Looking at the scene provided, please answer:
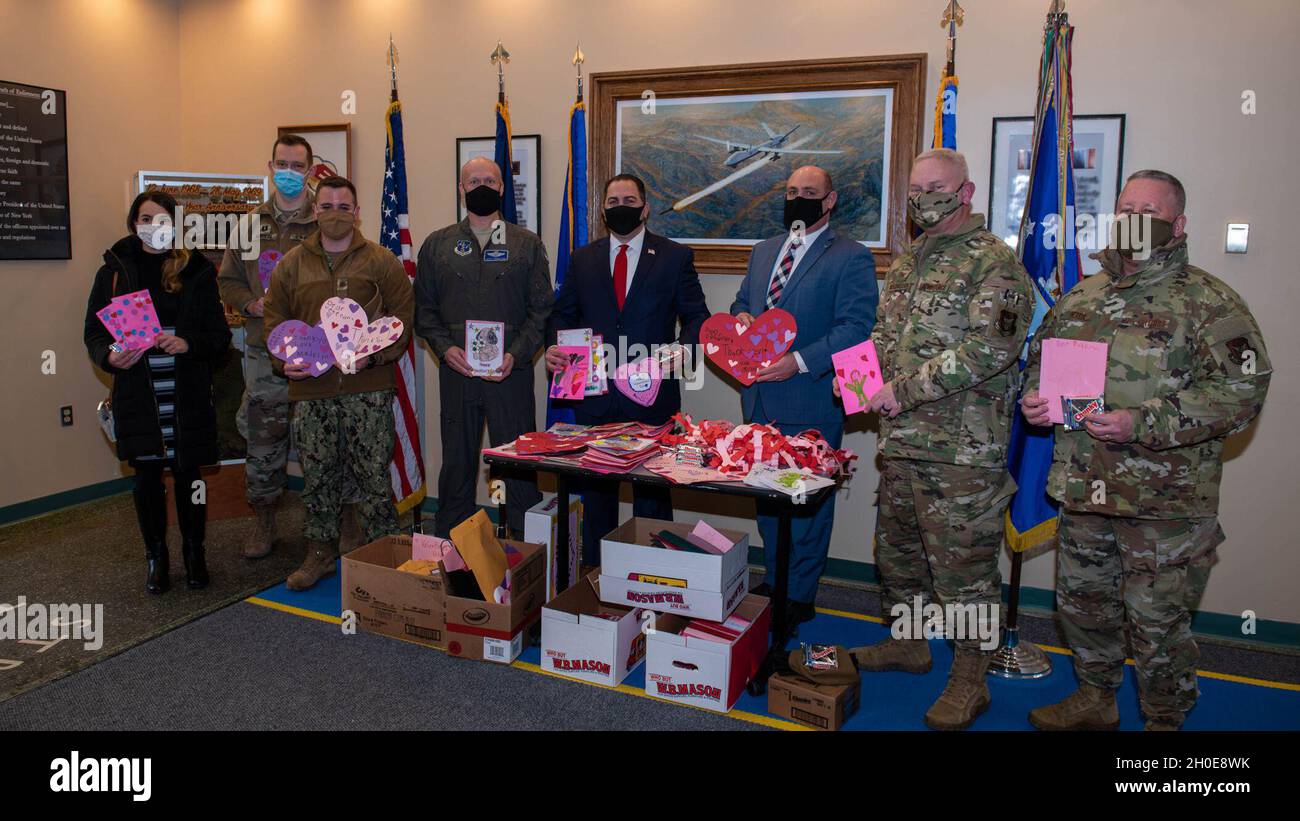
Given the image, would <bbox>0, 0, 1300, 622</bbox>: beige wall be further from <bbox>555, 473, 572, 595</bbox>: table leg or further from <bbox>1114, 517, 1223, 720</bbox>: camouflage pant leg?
<bbox>1114, 517, 1223, 720</bbox>: camouflage pant leg

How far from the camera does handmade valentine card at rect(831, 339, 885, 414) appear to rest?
3.01 metres

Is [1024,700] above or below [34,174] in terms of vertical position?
below

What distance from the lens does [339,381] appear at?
400 cm

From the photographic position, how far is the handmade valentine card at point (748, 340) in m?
3.37

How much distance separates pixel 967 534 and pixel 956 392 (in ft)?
1.59

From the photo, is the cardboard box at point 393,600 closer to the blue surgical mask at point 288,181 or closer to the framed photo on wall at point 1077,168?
the blue surgical mask at point 288,181

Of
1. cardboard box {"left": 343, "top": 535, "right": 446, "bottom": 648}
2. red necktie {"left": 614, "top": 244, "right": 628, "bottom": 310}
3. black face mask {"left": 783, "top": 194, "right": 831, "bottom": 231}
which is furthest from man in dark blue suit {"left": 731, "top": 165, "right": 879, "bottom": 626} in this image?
cardboard box {"left": 343, "top": 535, "right": 446, "bottom": 648}

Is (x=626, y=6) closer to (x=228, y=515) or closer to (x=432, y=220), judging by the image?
(x=432, y=220)

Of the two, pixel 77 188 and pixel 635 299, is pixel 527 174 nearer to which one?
pixel 635 299

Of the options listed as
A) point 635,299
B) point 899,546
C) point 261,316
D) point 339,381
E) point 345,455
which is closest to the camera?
point 899,546

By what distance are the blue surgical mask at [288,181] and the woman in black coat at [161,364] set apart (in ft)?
1.79

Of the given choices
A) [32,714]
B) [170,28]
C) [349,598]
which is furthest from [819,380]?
[170,28]

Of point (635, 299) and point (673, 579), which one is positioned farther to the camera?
point (635, 299)

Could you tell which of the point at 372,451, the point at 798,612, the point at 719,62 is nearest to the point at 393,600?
the point at 372,451
